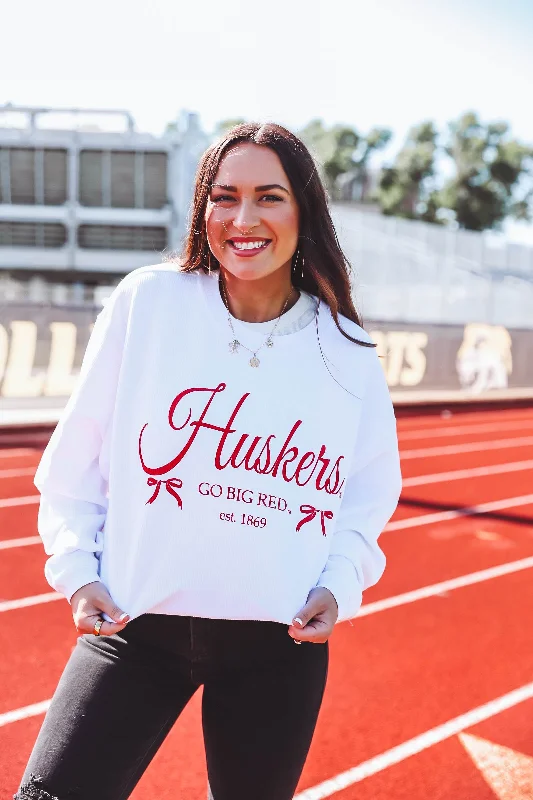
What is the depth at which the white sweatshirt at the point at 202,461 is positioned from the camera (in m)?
1.59

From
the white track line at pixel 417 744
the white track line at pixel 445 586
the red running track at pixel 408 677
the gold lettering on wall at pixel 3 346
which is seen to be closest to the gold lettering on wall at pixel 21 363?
the gold lettering on wall at pixel 3 346

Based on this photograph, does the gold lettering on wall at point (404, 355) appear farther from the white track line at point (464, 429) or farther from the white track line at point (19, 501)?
the white track line at point (19, 501)

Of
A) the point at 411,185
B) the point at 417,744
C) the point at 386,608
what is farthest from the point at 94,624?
the point at 411,185

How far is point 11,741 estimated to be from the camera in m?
3.30

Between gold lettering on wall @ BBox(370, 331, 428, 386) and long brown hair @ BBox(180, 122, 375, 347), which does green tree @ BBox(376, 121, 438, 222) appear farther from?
long brown hair @ BBox(180, 122, 375, 347)

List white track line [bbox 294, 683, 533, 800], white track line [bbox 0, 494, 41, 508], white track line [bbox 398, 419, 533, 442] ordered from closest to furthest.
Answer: white track line [bbox 294, 683, 533, 800] < white track line [bbox 0, 494, 41, 508] < white track line [bbox 398, 419, 533, 442]

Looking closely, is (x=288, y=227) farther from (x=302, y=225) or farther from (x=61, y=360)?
(x=61, y=360)

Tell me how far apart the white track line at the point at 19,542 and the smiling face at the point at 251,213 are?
478 cm

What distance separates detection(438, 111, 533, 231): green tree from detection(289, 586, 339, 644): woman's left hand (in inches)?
2308

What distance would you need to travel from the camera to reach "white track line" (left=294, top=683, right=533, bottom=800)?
316 cm

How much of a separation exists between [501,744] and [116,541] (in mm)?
2559

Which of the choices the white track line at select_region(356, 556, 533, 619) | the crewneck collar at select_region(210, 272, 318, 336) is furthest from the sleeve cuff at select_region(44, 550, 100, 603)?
the white track line at select_region(356, 556, 533, 619)

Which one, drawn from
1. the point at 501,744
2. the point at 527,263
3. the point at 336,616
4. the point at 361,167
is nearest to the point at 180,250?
the point at 336,616

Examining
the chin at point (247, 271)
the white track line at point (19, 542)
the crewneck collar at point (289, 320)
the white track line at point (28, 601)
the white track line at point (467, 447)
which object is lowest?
the white track line at point (467, 447)
